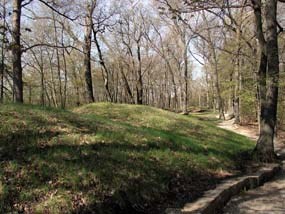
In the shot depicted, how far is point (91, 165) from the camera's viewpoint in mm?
4621

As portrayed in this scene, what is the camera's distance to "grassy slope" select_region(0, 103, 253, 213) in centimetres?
383

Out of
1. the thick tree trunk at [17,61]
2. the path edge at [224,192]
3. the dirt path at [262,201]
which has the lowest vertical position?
the dirt path at [262,201]

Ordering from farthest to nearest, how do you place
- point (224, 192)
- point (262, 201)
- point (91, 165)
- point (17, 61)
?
point (17, 61), point (262, 201), point (224, 192), point (91, 165)

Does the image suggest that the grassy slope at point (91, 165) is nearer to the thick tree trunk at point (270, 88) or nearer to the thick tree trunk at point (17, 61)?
the thick tree trunk at point (270, 88)

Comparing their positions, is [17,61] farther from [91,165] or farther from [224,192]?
[224,192]

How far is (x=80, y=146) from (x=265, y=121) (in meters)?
5.47

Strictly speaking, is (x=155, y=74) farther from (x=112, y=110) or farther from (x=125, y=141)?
(x=125, y=141)

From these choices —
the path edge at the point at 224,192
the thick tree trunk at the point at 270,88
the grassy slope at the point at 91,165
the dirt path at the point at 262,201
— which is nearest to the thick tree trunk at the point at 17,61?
the grassy slope at the point at 91,165

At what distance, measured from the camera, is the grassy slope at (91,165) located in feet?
12.6

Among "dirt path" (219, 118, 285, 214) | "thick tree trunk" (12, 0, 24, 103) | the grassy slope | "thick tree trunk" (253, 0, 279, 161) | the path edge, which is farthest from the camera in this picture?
"thick tree trunk" (12, 0, 24, 103)

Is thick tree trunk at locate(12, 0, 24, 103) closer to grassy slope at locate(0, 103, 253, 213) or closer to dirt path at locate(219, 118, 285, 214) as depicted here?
grassy slope at locate(0, 103, 253, 213)

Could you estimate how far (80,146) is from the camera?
5180mm

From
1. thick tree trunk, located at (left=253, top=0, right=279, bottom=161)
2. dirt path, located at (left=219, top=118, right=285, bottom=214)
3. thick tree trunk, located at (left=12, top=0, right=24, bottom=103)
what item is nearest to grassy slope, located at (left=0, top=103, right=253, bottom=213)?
dirt path, located at (left=219, top=118, right=285, bottom=214)

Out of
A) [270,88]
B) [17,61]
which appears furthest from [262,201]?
[17,61]
